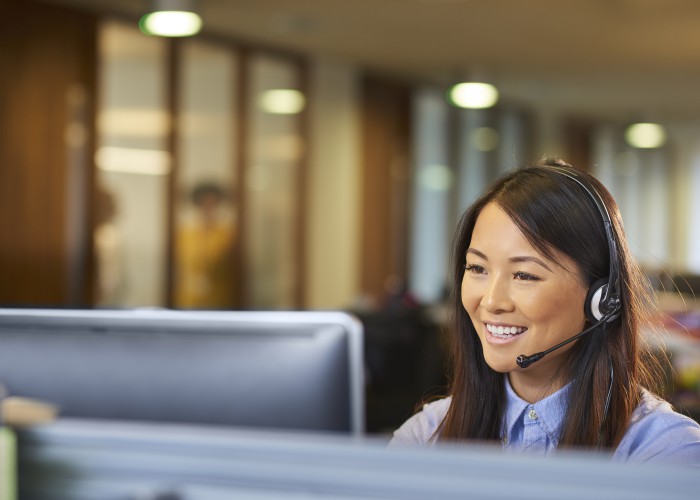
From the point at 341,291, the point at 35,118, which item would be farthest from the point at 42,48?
the point at 341,291

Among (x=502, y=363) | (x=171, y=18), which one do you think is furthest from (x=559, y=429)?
(x=171, y=18)

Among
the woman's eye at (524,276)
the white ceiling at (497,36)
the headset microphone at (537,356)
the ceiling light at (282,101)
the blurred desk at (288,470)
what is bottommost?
the blurred desk at (288,470)

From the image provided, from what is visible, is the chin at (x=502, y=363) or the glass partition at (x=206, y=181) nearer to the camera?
the chin at (x=502, y=363)

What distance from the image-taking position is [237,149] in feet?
24.1

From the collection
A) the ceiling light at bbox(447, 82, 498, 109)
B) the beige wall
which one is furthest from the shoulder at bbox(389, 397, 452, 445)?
the beige wall

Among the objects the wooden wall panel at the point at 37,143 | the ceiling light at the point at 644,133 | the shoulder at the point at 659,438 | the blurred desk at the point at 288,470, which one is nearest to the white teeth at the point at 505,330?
the shoulder at the point at 659,438

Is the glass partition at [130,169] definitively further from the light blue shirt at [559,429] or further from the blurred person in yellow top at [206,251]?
the light blue shirt at [559,429]

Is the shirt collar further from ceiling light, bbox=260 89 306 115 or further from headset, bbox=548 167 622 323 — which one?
ceiling light, bbox=260 89 306 115

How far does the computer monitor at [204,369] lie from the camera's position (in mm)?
1205

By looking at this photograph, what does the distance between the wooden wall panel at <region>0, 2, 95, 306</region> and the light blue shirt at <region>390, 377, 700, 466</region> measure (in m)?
4.41

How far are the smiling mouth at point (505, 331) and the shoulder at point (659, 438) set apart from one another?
0.21 metres

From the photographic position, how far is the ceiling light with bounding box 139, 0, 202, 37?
17.5ft

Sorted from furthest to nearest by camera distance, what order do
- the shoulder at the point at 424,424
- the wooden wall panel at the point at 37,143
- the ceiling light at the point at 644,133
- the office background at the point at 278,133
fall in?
the ceiling light at the point at 644,133 → the office background at the point at 278,133 → the wooden wall panel at the point at 37,143 → the shoulder at the point at 424,424

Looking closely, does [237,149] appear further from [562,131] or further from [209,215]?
[562,131]
